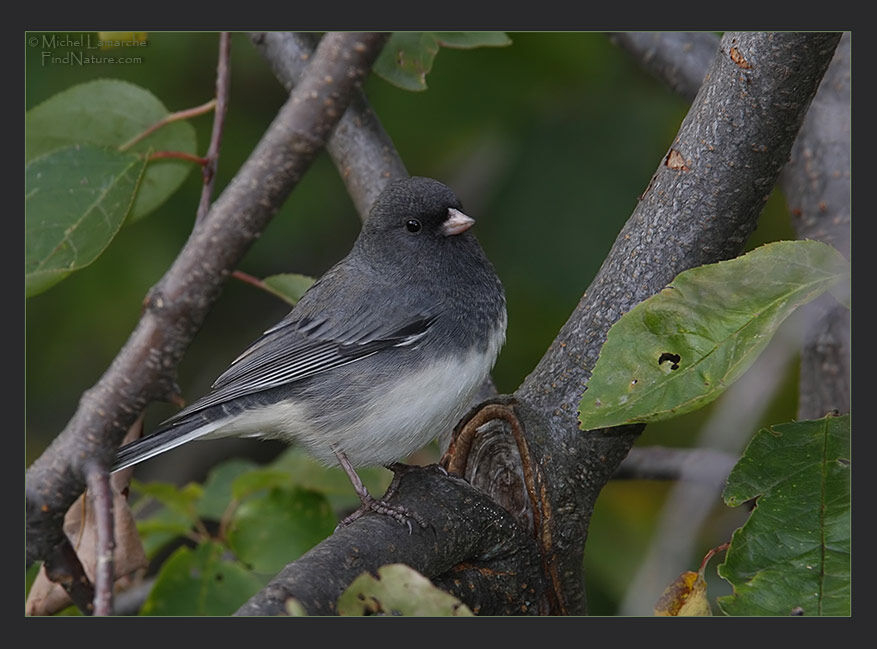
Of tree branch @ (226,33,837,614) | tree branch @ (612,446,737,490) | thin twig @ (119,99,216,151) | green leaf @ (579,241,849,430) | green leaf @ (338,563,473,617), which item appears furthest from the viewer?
tree branch @ (612,446,737,490)

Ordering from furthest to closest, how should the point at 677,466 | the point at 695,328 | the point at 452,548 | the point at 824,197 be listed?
the point at 677,466 → the point at 824,197 → the point at 452,548 → the point at 695,328

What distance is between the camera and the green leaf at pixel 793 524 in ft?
4.50

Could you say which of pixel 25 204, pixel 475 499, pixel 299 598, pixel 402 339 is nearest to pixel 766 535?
pixel 475 499

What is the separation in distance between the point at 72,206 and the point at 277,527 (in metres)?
0.78

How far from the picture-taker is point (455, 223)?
2184 mm

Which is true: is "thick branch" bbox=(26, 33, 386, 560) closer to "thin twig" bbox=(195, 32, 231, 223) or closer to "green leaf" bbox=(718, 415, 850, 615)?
"thin twig" bbox=(195, 32, 231, 223)

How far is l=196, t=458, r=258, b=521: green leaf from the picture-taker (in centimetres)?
214

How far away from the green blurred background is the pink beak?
2.07ft

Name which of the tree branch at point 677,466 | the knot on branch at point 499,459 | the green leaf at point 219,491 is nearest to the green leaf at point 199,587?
the green leaf at point 219,491

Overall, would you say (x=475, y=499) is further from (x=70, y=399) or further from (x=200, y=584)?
(x=70, y=399)

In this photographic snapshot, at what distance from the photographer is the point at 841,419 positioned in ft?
4.82

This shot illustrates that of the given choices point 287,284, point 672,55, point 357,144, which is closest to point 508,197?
point 672,55

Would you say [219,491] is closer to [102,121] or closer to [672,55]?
[102,121]

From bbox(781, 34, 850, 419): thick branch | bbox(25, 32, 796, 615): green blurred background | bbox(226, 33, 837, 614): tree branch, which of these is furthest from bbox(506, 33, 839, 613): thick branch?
A: bbox(25, 32, 796, 615): green blurred background
